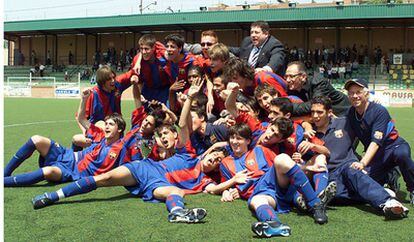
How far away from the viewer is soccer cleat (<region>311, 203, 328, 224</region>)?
3.70 meters

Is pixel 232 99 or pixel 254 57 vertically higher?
pixel 254 57

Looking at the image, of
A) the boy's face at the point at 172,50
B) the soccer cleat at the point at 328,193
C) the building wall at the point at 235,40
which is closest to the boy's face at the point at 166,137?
the boy's face at the point at 172,50

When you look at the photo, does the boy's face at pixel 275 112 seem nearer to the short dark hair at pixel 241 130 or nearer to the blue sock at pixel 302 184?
the short dark hair at pixel 241 130

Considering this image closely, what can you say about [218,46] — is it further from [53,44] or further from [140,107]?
[53,44]

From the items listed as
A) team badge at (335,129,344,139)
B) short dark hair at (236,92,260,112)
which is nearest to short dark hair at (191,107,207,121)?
short dark hair at (236,92,260,112)

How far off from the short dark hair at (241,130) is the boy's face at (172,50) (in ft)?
5.59

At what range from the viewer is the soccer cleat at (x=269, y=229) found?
3334 millimetres

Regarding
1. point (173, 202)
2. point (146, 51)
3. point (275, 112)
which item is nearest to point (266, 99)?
point (275, 112)

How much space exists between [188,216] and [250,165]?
1017 millimetres

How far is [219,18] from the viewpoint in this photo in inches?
1257

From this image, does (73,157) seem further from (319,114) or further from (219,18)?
(219,18)

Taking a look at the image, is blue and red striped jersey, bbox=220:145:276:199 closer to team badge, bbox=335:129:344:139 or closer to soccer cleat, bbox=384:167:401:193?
team badge, bbox=335:129:344:139

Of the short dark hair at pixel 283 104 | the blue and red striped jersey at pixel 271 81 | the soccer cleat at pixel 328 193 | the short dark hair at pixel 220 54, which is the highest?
the short dark hair at pixel 220 54

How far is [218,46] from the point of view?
18.6 feet
